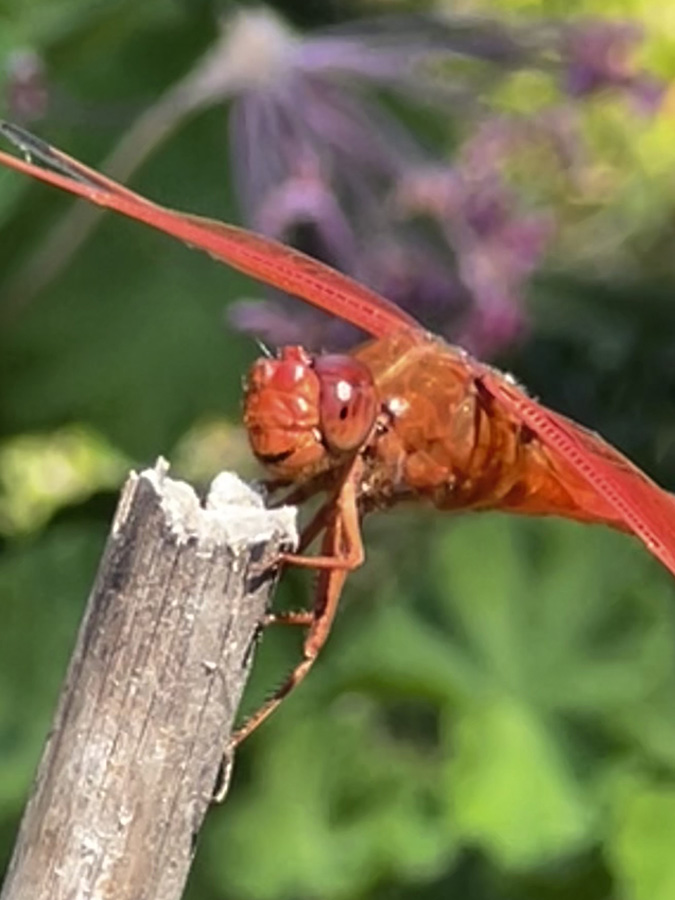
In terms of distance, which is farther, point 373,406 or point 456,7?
point 456,7

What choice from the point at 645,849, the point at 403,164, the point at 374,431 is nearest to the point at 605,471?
the point at 374,431

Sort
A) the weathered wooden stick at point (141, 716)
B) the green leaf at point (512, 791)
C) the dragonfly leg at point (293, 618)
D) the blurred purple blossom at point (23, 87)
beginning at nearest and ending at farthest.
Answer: the weathered wooden stick at point (141, 716)
the dragonfly leg at point (293, 618)
the blurred purple blossom at point (23, 87)
the green leaf at point (512, 791)

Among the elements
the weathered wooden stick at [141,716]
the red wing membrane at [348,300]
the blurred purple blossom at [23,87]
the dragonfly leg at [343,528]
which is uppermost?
the blurred purple blossom at [23,87]

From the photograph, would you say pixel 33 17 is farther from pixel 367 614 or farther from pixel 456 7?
pixel 456 7

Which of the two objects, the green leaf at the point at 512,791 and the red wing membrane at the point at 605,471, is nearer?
the red wing membrane at the point at 605,471

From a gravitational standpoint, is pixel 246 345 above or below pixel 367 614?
above

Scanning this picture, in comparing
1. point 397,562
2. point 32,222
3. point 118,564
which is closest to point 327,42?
point 32,222

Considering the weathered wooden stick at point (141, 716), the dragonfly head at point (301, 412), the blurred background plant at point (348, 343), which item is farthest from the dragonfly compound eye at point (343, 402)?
the blurred background plant at point (348, 343)

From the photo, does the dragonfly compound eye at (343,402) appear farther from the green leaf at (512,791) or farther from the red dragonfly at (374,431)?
the green leaf at (512,791)
